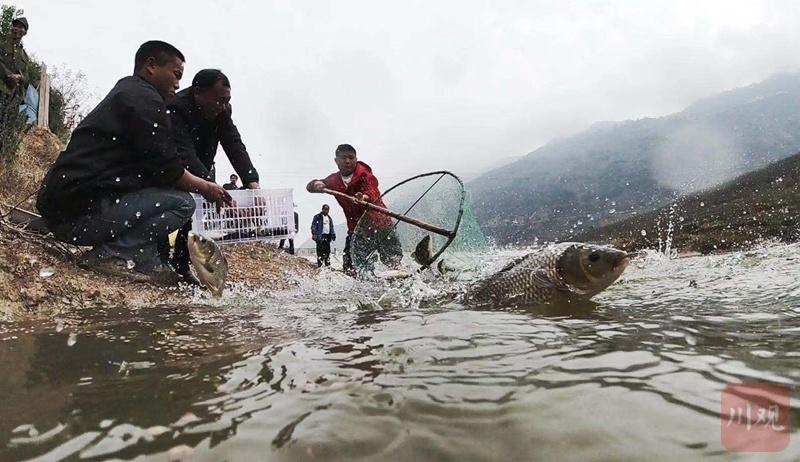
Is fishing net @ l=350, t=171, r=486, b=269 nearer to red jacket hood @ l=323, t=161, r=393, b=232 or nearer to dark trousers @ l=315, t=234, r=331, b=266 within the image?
red jacket hood @ l=323, t=161, r=393, b=232

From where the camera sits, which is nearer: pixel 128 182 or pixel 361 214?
pixel 128 182

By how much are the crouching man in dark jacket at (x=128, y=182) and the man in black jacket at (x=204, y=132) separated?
44cm

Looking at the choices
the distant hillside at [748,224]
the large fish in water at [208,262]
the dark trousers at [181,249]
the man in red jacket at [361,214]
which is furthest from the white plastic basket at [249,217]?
the distant hillside at [748,224]

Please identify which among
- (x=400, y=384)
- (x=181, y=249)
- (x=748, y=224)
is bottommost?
(x=400, y=384)

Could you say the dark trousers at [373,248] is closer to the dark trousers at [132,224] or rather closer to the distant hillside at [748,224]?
the dark trousers at [132,224]

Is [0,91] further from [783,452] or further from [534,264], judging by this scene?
[783,452]

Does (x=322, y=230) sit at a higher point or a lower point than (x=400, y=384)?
higher

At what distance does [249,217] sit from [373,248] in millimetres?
1546

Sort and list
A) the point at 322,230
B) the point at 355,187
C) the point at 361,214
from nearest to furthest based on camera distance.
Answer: the point at 361,214, the point at 355,187, the point at 322,230

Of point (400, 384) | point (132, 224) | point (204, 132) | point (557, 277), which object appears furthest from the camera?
point (204, 132)

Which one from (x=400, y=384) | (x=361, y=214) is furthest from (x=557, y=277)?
(x=361, y=214)

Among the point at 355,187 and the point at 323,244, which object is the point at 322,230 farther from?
the point at 355,187

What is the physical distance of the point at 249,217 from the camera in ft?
20.2

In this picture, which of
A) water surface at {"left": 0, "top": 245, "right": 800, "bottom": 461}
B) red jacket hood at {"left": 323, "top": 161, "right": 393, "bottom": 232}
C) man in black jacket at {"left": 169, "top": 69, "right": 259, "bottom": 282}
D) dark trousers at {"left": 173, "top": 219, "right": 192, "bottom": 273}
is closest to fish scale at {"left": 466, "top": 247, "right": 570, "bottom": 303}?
water surface at {"left": 0, "top": 245, "right": 800, "bottom": 461}
